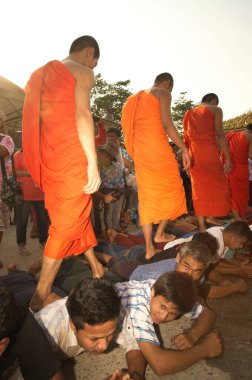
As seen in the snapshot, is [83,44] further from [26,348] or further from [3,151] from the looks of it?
[26,348]

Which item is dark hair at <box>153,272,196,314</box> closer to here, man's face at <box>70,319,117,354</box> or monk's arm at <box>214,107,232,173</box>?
man's face at <box>70,319,117,354</box>

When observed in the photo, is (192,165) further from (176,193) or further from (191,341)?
(191,341)

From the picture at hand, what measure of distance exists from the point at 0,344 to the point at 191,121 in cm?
338

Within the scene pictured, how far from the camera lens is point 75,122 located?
188 cm

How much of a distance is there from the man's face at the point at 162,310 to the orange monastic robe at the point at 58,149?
0.69m

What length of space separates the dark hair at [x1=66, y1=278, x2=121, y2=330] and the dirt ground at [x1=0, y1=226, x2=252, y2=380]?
0.46m

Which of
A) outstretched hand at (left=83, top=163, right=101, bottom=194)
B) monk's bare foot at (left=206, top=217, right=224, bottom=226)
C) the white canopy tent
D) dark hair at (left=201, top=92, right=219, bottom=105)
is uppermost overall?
the white canopy tent

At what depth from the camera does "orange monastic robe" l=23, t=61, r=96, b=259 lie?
183cm

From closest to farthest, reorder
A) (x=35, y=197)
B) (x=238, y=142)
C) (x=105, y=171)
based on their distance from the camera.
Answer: (x=35, y=197) < (x=105, y=171) < (x=238, y=142)

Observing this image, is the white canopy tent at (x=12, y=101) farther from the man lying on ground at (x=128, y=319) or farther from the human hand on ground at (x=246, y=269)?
the man lying on ground at (x=128, y=319)

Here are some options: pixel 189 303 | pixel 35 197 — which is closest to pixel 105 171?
pixel 35 197

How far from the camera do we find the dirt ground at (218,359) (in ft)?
4.86

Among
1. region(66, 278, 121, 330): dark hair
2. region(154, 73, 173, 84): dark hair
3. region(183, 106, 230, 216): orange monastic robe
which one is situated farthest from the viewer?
region(183, 106, 230, 216): orange monastic robe

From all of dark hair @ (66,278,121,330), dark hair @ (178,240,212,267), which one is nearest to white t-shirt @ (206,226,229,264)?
dark hair @ (178,240,212,267)
